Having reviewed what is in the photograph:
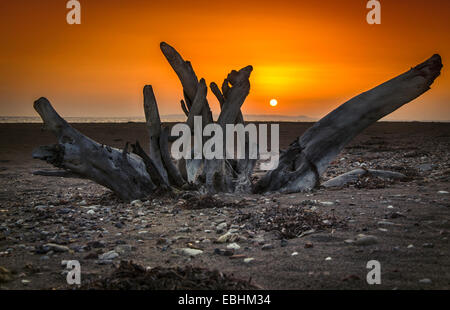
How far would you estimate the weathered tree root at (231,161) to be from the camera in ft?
25.3

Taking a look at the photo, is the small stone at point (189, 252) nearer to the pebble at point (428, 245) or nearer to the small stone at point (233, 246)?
the small stone at point (233, 246)

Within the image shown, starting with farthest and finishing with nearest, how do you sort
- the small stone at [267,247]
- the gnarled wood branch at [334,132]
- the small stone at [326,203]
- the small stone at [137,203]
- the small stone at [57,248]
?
1. the gnarled wood branch at [334,132]
2. the small stone at [137,203]
3. the small stone at [326,203]
4. the small stone at [57,248]
5. the small stone at [267,247]

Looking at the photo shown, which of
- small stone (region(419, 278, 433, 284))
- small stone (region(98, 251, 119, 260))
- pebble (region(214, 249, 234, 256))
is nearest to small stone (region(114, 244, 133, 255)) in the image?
small stone (region(98, 251, 119, 260))

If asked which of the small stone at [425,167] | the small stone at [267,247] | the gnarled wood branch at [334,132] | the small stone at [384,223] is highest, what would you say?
the gnarled wood branch at [334,132]

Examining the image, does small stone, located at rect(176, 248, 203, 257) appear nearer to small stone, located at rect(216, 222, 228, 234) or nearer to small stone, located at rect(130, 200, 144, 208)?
small stone, located at rect(216, 222, 228, 234)

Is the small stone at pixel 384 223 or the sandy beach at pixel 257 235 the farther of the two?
the small stone at pixel 384 223

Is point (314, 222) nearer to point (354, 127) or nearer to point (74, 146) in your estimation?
point (354, 127)

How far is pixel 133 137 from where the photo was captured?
25312 mm

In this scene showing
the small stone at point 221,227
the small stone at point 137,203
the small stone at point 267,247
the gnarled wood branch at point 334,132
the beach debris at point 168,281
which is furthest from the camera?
the gnarled wood branch at point 334,132

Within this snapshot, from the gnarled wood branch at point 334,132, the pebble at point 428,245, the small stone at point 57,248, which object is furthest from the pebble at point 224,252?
the gnarled wood branch at point 334,132

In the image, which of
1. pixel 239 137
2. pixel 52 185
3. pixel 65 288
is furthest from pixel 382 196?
pixel 52 185

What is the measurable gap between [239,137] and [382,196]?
3.39 meters

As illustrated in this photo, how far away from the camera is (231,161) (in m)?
9.17
